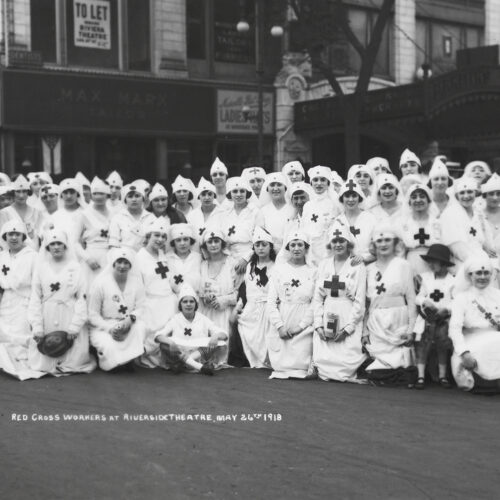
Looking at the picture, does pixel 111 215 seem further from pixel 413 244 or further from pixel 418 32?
pixel 418 32

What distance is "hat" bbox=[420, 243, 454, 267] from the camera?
368 inches

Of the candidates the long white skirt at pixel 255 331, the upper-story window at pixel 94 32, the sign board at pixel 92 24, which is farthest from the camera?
the sign board at pixel 92 24

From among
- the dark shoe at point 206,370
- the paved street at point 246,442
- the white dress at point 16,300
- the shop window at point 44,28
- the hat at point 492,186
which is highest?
the shop window at point 44,28

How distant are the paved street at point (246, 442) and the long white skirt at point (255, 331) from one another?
3.34 feet

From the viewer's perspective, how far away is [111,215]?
38.3 feet

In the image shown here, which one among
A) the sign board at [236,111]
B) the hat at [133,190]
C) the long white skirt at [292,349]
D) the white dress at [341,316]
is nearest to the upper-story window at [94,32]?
the sign board at [236,111]

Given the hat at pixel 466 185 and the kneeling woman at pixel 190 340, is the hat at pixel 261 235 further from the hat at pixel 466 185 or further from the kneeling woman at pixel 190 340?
the hat at pixel 466 185

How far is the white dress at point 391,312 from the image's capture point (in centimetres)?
938

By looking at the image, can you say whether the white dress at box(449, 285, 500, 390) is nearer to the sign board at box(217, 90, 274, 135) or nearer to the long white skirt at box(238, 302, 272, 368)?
the long white skirt at box(238, 302, 272, 368)

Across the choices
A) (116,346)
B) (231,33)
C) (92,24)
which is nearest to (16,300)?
(116,346)

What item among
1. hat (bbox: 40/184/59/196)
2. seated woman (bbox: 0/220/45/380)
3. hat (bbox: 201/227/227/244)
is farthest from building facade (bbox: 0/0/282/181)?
seated woman (bbox: 0/220/45/380)

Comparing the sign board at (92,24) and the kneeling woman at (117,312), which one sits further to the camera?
the sign board at (92,24)

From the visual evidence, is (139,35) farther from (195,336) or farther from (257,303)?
(195,336)

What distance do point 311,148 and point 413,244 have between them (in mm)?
15042
